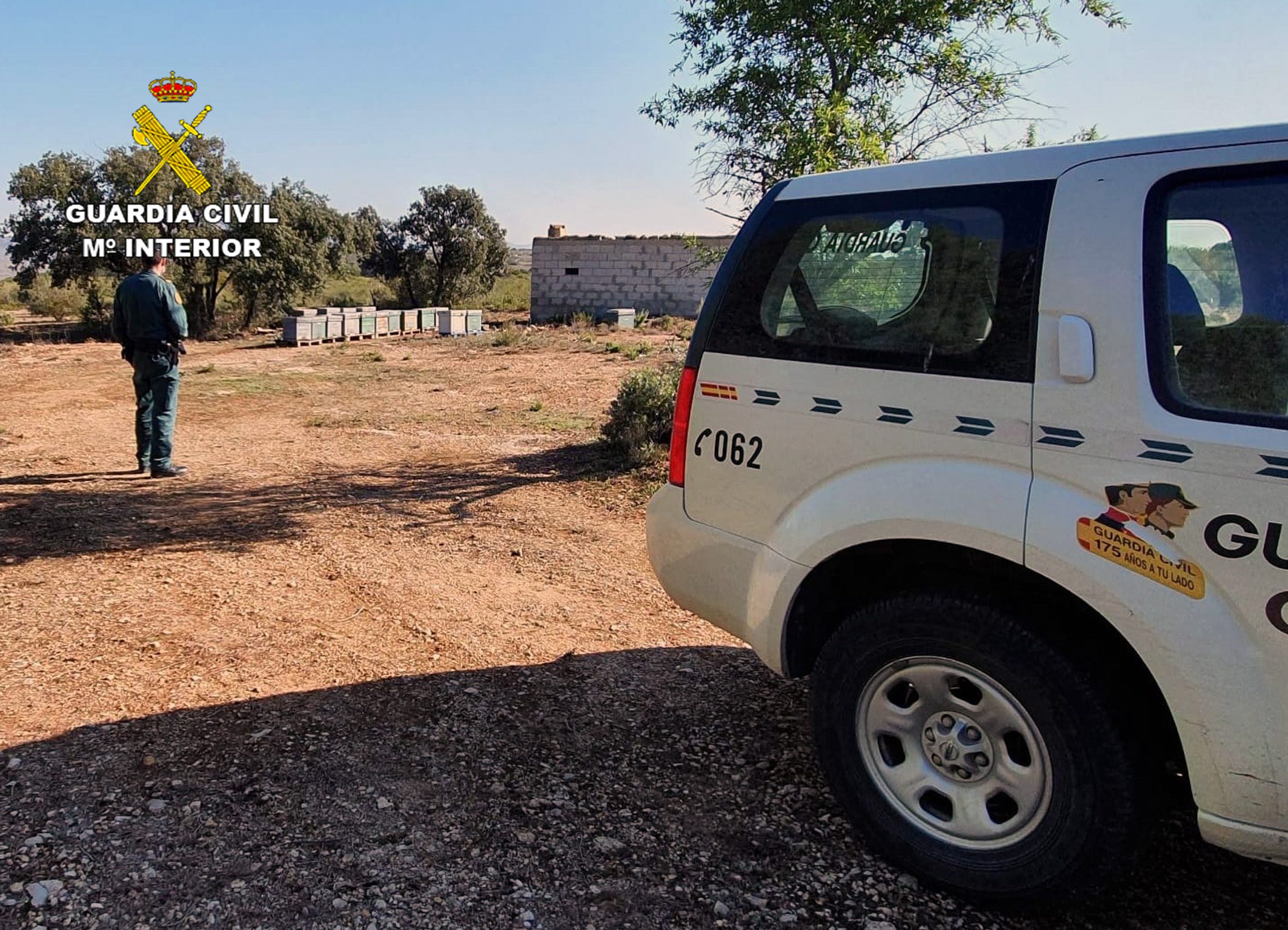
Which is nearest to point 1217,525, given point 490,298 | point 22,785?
point 22,785

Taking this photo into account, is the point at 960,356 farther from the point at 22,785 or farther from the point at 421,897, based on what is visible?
the point at 22,785

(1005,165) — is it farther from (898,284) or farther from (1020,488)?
(1020,488)

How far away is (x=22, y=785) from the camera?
300 centimetres

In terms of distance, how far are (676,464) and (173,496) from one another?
5565 mm

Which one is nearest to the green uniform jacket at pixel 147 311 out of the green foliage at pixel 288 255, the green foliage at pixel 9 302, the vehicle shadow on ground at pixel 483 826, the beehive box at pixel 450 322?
the vehicle shadow on ground at pixel 483 826

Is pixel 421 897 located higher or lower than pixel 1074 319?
lower

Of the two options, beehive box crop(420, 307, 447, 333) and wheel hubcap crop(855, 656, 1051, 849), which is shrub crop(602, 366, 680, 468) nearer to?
wheel hubcap crop(855, 656, 1051, 849)

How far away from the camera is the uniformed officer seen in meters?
7.43

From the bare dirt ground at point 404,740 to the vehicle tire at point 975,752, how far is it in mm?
186

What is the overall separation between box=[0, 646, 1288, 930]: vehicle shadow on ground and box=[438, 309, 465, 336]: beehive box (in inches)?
856

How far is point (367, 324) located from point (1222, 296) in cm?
2221

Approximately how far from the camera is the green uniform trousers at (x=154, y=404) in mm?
7578

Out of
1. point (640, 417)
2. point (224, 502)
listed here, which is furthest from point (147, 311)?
point (640, 417)

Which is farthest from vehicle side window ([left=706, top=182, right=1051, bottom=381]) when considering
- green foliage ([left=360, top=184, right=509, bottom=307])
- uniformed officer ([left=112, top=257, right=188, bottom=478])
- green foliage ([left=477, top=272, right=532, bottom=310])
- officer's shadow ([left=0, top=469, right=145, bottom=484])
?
green foliage ([left=360, top=184, right=509, bottom=307])
